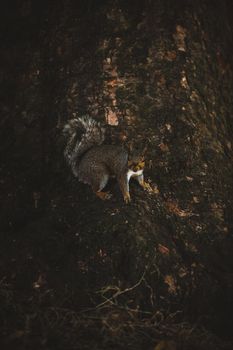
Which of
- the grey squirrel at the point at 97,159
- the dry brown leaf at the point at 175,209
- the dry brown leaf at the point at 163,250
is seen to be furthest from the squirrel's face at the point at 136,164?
the dry brown leaf at the point at 163,250

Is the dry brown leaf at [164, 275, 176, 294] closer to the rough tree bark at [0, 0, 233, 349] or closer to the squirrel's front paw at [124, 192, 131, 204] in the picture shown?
the rough tree bark at [0, 0, 233, 349]

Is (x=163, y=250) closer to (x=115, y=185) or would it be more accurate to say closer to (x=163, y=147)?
(x=115, y=185)

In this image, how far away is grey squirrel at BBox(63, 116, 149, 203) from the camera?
354 cm

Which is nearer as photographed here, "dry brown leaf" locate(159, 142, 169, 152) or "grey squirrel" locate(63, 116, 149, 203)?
"grey squirrel" locate(63, 116, 149, 203)

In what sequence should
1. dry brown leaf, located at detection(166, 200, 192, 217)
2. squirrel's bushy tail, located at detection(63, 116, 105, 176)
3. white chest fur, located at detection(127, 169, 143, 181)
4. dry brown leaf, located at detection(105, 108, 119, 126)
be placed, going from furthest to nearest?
dry brown leaf, located at detection(105, 108, 119, 126) < squirrel's bushy tail, located at detection(63, 116, 105, 176) < white chest fur, located at detection(127, 169, 143, 181) < dry brown leaf, located at detection(166, 200, 192, 217)

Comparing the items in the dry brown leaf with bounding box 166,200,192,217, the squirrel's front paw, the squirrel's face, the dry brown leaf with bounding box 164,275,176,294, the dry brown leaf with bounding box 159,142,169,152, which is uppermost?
the dry brown leaf with bounding box 159,142,169,152

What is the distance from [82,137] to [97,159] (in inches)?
9.3

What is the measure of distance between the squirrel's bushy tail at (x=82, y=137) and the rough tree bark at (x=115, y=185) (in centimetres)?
8

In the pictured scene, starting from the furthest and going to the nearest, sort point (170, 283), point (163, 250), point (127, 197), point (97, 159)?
point (97, 159)
point (127, 197)
point (163, 250)
point (170, 283)

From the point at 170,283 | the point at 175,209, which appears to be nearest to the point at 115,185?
the point at 175,209

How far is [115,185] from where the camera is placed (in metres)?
3.75

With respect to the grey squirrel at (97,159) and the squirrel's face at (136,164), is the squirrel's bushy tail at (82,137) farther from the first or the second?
the squirrel's face at (136,164)

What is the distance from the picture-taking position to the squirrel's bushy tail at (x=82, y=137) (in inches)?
Answer: 143

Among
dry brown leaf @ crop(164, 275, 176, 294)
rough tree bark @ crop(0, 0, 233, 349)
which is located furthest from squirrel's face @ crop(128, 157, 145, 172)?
dry brown leaf @ crop(164, 275, 176, 294)
